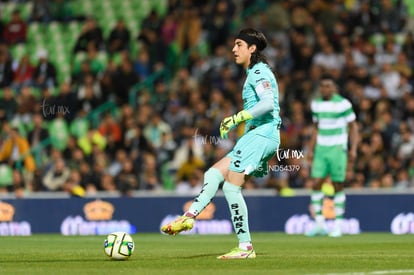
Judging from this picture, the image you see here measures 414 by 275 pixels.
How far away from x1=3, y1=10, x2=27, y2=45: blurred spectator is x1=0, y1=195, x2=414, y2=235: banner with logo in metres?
7.63

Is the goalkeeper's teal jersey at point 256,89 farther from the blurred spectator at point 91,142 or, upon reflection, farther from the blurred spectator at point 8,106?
the blurred spectator at point 8,106

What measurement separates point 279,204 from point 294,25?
5.76 metres

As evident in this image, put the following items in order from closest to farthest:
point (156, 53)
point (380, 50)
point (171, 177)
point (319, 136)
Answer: point (319, 136)
point (171, 177)
point (380, 50)
point (156, 53)

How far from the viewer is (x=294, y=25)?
85.1 ft

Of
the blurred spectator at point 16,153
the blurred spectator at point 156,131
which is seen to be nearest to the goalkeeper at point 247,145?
the blurred spectator at point 156,131

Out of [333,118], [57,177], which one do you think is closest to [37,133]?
[57,177]

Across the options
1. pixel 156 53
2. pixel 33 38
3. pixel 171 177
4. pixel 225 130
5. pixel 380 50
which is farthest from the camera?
pixel 33 38

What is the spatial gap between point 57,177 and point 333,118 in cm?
620

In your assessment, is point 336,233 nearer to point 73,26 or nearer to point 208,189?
point 208,189

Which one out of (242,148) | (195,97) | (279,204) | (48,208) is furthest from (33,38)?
(242,148)

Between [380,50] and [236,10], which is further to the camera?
[236,10]

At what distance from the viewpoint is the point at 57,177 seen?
2289cm

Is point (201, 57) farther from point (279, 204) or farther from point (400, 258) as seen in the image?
point (400, 258)

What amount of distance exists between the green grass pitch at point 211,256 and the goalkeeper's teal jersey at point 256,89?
4.88 feet
